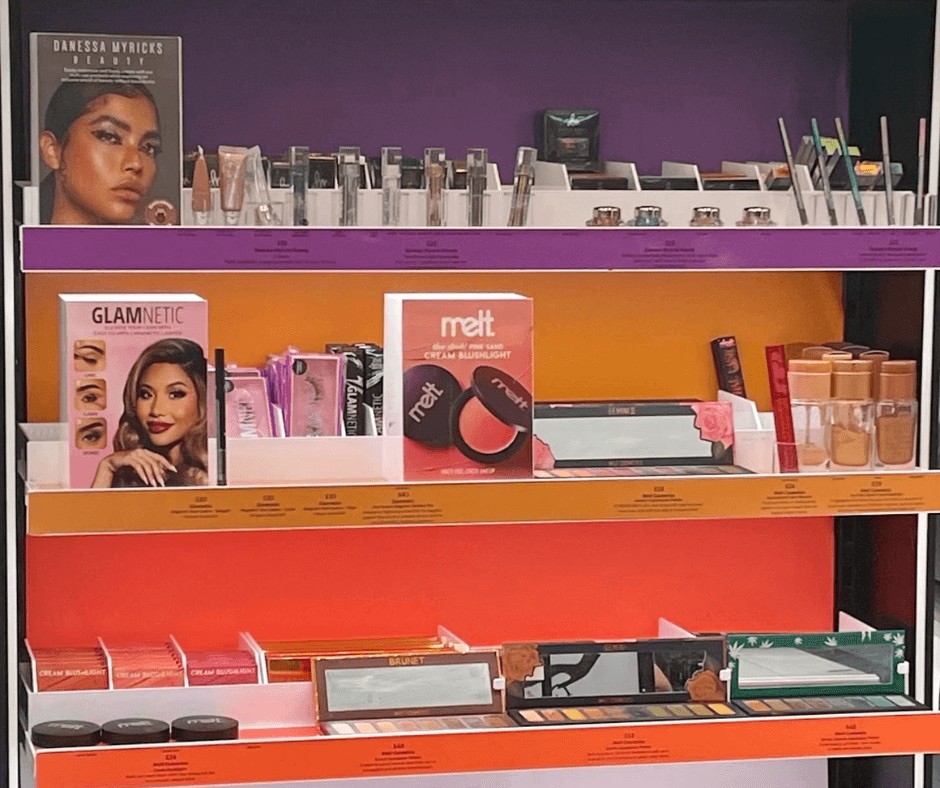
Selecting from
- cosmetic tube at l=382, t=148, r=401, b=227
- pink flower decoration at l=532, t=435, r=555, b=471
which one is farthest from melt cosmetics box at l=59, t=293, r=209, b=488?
pink flower decoration at l=532, t=435, r=555, b=471

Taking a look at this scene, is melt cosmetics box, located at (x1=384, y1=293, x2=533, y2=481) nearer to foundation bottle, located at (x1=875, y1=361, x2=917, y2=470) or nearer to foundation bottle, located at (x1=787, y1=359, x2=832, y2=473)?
foundation bottle, located at (x1=787, y1=359, x2=832, y2=473)

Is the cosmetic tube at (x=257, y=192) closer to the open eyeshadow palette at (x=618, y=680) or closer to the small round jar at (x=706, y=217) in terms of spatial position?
the small round jar at (x=706, y=217)

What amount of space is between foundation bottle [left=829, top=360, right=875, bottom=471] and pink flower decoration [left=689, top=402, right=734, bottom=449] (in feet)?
0.64

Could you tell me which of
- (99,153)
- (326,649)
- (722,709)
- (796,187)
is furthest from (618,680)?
(99,153)

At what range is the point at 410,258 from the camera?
3.08 m

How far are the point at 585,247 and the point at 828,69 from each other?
0.83 m

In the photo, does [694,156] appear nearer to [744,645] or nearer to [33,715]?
[744,645]

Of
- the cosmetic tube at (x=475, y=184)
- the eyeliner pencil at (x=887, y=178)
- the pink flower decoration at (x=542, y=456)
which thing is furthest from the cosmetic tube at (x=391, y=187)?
the eyeliner pencil at (x=887, y=178)

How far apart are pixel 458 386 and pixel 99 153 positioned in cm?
76

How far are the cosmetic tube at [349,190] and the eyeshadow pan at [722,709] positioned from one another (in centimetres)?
116

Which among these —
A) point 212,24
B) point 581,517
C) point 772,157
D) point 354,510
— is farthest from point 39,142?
point 772,157

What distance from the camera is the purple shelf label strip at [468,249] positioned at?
298cm

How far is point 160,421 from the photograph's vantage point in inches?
118

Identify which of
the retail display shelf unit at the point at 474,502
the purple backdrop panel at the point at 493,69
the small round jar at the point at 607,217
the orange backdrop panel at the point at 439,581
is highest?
the purple backdrop panel at the point at 493,69
